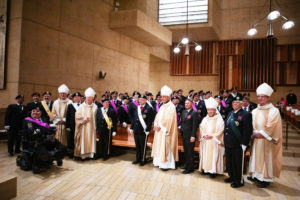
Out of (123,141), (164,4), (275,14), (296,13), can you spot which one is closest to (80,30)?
(123,141)

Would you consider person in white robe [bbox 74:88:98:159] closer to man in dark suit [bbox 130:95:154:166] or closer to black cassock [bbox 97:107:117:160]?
black cassock [bbox 97:107:117:160]

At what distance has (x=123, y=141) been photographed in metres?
6.12

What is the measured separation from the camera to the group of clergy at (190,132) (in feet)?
13.7

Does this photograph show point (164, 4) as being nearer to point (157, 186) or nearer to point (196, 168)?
point (196, 168)

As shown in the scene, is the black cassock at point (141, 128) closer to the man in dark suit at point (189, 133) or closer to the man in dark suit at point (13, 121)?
the man in dark suit at point (189, 133)

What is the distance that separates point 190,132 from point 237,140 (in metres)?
1.13

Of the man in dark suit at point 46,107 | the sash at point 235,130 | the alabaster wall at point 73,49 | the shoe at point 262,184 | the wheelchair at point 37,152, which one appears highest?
the alabaster wall at point 73,49

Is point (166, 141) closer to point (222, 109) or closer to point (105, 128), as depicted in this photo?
point (105, 128)

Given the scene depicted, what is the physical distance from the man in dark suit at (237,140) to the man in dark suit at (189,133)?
2.57 feet

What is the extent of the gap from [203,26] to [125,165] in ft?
32.0

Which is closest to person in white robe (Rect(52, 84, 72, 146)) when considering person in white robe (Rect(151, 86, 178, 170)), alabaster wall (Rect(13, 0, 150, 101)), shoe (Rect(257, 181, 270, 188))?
alabaster wall (Rect(13, 0, 150, 101))

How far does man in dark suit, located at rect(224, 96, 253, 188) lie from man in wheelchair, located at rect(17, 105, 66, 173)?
11.9 feet

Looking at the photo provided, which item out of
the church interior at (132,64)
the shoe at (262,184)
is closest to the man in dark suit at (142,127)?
the church interior at (132,64)

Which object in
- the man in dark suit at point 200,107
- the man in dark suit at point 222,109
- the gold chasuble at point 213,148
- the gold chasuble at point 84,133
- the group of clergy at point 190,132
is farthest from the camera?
the man in dark suit at point 222,109
